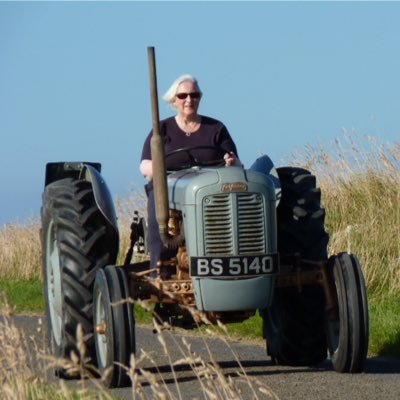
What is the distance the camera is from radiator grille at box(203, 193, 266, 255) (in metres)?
8.93

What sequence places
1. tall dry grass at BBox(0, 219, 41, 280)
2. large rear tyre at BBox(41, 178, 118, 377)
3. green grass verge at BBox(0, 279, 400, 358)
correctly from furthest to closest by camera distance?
tall dry grass at BBox(0, 219, 41, 280)
green grass verge at BBox(0, 279, 400, 358)
large rear tyre at BBox(41, 178, 118, 377)

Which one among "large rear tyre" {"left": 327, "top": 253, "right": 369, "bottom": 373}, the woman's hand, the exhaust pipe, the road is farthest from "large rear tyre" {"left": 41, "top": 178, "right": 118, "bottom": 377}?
"large rear tyre" {"left": 327, "top": 253, "right": 369, "bottom": 373}

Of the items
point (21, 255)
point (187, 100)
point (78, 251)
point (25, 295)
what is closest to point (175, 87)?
point (187, 100)

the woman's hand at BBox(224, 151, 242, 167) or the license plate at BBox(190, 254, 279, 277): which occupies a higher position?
the woman's hand at BBox(224, 151, 242, 167)

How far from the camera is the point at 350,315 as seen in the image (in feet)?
29.7

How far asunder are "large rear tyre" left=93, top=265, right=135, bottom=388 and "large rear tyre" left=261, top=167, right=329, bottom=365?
1.23 m

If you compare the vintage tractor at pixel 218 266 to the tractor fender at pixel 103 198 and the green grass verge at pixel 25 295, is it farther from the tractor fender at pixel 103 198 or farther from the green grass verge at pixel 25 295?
the green grass verge at pixel 25 295

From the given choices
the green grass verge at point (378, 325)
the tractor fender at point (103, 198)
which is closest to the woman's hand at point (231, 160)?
the tractor fender at point (103, 198)

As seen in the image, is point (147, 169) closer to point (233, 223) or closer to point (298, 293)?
point (233, 223)

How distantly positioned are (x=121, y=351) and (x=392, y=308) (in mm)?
4856

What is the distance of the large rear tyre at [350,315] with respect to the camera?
904 cm

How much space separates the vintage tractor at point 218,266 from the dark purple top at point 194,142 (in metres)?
0.06

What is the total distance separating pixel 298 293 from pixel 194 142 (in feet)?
4.22

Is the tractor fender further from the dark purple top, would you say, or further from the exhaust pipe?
the exhaust pipe
